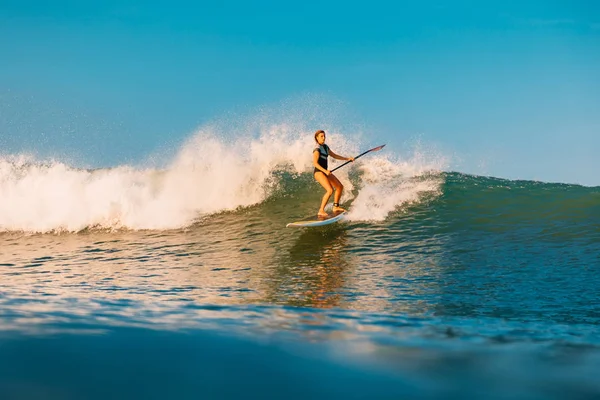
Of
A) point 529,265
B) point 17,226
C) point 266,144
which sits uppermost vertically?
point 266,144

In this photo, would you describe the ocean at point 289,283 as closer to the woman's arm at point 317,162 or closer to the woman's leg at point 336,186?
the woman's leg at point 336,186

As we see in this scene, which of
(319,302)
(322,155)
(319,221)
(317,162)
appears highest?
(322,155)

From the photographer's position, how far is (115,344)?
7.31 ft

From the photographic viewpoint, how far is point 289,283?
766 cm

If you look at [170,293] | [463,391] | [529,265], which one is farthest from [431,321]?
[529,265]

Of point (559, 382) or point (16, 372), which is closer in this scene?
point (16, 372)

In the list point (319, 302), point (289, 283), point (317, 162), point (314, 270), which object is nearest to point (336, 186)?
point (317, 162)

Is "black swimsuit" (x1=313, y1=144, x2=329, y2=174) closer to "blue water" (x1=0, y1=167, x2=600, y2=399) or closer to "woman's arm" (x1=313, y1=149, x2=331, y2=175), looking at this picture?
"woman's arm" (x1=313, y1=149, x2=331, y2=175)

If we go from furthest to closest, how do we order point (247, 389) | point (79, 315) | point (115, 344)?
point (79, 315) → point (115, 344) → point (247, 389)

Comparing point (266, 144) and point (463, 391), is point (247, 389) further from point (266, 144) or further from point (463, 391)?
point (266, 144)

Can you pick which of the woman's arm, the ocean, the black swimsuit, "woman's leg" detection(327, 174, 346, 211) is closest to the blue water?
the ocean

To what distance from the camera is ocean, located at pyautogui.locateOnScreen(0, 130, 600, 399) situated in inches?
75.0

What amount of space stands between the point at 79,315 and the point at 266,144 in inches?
563

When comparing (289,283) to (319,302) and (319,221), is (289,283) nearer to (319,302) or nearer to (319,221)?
(319,302)
